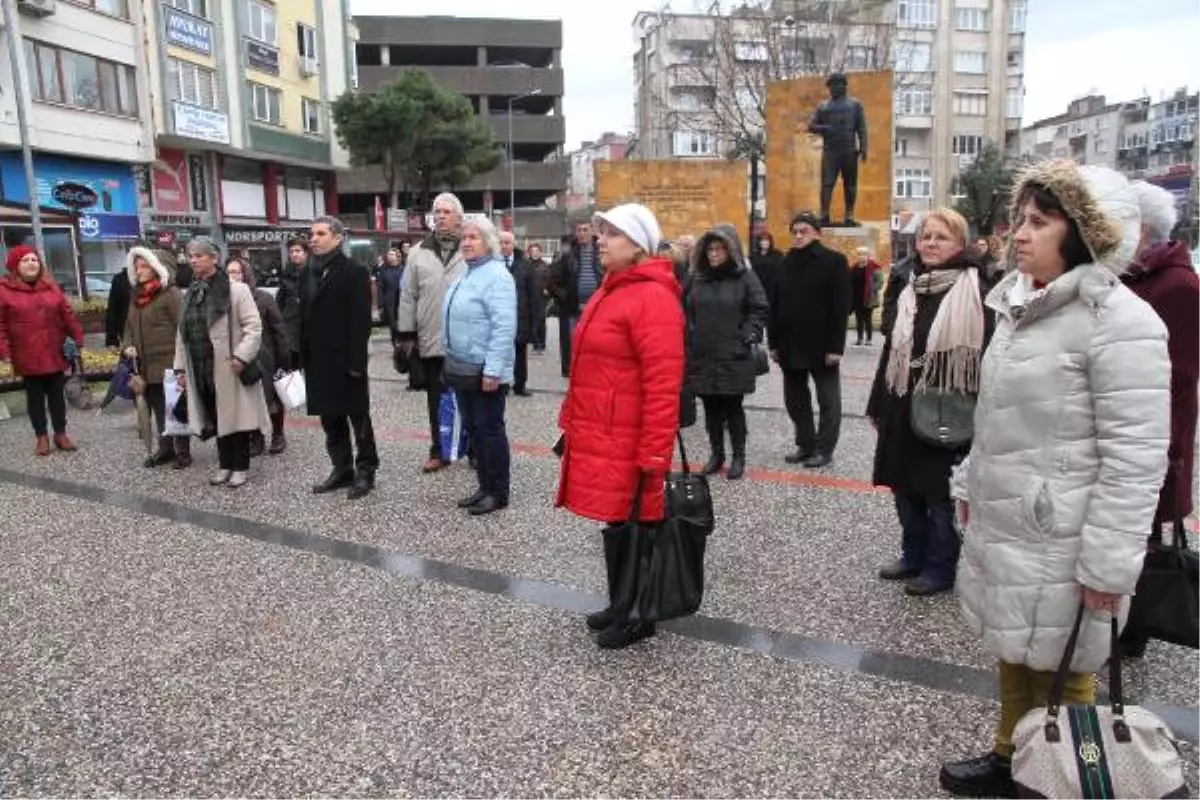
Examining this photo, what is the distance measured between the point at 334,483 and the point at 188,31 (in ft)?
96.8

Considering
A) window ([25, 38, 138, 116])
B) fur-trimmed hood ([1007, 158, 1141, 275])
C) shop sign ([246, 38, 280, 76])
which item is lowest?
fur-trimmed hood ([1007, 158, 1141, 275])

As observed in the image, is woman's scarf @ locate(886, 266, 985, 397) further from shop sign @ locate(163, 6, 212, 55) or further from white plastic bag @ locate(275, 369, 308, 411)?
shop sign @ locate(163, 6, 212, 55)

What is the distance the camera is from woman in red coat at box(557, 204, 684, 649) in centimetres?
344

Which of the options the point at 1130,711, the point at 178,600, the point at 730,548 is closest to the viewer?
the point at 1130,711

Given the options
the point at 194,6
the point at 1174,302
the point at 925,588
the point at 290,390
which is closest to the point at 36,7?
the point at 194,6

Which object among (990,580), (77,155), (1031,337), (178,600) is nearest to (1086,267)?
(1031,337)

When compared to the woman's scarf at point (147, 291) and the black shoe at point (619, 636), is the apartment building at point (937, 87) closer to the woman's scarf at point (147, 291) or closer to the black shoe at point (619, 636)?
the woman's scarf at point (147, 291)

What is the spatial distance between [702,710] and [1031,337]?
168cm

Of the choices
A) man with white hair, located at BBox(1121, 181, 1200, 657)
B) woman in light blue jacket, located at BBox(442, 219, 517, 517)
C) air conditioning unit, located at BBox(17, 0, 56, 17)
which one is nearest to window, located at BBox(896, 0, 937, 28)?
air conditioning unit, located at BBox(17, 0, 56, 17)

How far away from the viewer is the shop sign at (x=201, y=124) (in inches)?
1173

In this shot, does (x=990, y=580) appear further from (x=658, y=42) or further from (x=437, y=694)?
(x=658, y=42)

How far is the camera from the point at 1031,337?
2.31m

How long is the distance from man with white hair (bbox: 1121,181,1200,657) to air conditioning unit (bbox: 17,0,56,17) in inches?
1111

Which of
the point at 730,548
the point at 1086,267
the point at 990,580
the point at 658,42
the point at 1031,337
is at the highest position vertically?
the point at 658,42
